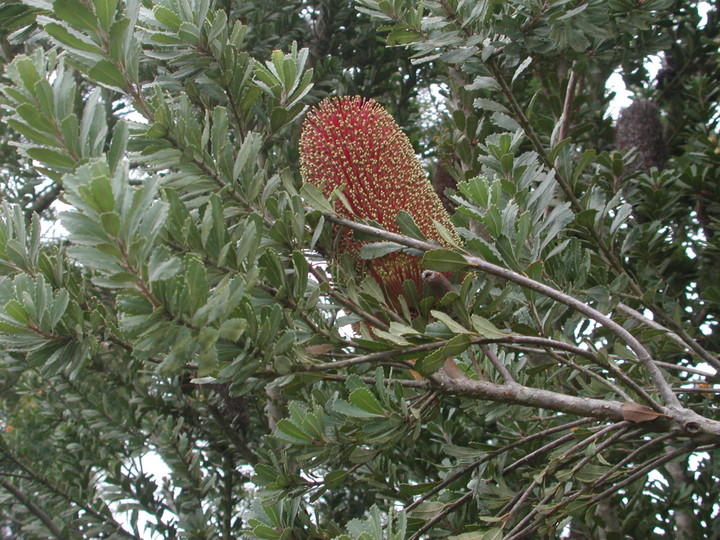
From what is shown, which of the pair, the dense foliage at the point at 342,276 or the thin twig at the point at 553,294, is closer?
the dense foliage at the point at 342,276

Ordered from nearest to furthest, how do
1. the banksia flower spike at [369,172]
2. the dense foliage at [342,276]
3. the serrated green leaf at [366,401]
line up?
the dense foliage at [342,276] → the serrated green leaf at [366,401] → the banksia flower spike at [369,172]

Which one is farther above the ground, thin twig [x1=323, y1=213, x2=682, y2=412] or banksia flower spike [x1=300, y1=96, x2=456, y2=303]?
banksia flower spike [x1=300, y1=96, x2=456, y2=303]

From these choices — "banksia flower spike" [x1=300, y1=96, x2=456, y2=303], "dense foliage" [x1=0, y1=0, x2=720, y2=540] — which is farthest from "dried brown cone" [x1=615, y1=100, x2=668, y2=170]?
"banksia flower spike" [x1=300, y1=96, x2=456, y2=303]

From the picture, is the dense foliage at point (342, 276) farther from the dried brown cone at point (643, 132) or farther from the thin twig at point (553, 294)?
the dried brown cone at point (643, 132)

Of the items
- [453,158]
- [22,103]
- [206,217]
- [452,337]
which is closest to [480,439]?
[453,158]

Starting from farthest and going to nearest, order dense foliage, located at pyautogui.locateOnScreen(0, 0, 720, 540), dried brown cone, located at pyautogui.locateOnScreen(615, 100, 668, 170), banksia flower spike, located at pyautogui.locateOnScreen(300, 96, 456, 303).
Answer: dried brown cone, located at pyautogui.locateOnScreen(615, 100, 668, 170), banksia flower spike, located at pyautogui.locateOnScreen(300, 96, 456, 303), dense foliage, located at pyautogui.locateOnScreen(0, 0, 720, 540)

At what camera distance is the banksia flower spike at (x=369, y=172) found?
1.43 m

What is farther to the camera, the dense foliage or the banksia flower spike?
the banksia flower spike

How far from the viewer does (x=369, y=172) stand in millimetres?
1432

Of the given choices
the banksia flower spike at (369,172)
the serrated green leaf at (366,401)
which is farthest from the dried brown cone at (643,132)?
the serrated green leaf at (366,401)

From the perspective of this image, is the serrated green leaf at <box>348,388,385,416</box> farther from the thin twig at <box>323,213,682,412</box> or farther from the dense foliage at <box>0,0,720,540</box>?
the thin twig at <box>323,213,682,412</box>

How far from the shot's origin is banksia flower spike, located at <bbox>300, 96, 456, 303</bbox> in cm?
143

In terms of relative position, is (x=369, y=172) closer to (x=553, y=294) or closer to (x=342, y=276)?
(x=342, y=276)

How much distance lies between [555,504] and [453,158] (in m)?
1.56
